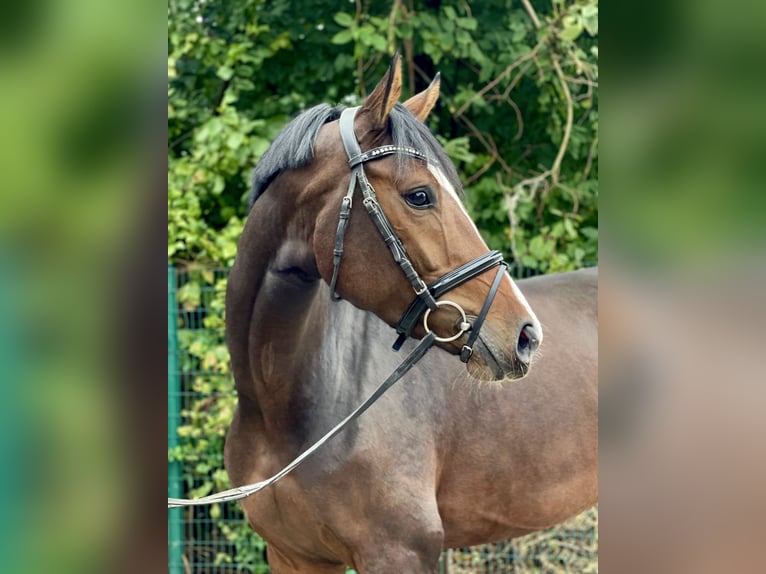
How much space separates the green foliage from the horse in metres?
2.26

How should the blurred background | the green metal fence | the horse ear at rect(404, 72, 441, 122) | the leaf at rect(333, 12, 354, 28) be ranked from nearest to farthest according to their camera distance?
the blurred background
the horse ear at rect(404, 72, 441, 122)
the green metal fence
the leaf at rect(333, 12, 354, 28)

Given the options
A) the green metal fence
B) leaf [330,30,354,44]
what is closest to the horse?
the green metal fence

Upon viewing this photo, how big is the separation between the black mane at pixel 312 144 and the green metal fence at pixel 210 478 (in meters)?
2.44

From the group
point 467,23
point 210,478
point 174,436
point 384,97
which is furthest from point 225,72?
point 384,97

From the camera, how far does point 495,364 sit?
208cm

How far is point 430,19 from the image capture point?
5.31 metres

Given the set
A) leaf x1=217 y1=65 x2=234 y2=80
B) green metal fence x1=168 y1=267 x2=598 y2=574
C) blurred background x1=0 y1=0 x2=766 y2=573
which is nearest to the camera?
blurred background x1=0 y1=0 x2=766 y2=573

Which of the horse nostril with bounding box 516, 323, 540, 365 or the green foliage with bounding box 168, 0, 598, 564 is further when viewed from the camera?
the green foliage with bounding box 168, 0, 598, 564

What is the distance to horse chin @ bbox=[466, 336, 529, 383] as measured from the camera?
6.79ft

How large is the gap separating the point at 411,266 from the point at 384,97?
0.44m

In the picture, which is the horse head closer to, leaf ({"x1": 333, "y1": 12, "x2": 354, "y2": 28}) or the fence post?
the fence post
